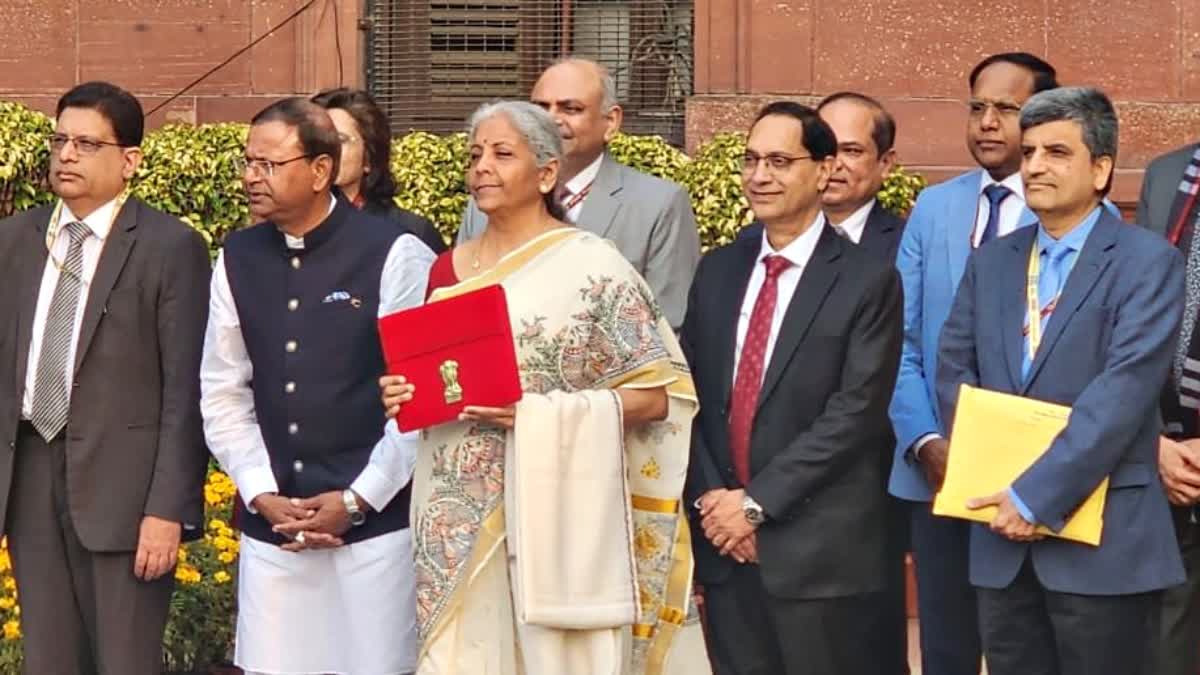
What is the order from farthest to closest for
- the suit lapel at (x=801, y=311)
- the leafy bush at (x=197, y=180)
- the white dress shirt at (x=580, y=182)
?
the leafy bush at (x=197, y=180) < the white dress shirt at (x=580, y=182) < the suit lapel at (x=801, y=311)

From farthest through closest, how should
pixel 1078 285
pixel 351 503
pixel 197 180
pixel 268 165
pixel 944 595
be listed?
pixel 197 180
pixel 944 595
pixel 268 165
pixel 351 503
pixel 1078 285

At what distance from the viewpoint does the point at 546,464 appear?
6.23 metres

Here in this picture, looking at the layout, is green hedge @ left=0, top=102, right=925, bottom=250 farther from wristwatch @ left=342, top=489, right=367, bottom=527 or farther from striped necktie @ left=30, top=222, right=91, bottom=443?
wristwatch @ left=342, top=489, right=367, bottom=527

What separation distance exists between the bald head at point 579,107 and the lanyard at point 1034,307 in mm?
1837

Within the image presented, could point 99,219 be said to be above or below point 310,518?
above

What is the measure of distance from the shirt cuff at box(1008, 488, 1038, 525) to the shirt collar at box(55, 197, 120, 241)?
9.28 ft

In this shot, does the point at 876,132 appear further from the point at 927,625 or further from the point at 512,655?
the point at 512,655

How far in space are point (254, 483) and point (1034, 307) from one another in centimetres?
232

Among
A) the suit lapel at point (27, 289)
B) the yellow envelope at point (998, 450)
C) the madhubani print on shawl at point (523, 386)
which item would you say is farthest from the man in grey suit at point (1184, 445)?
the suit lapel at point (27, 289)

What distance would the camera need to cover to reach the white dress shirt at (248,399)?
671cm

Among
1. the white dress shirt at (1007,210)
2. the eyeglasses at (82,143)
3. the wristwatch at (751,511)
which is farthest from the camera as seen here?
the white dress shirt at (1007,210)

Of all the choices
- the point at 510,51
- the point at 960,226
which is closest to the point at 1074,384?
the point at 960,226

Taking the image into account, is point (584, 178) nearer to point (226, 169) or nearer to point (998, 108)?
point (998, 108)

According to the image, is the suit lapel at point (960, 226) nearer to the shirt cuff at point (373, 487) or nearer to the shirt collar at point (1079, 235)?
the shirt collar at point (1079, 235)
